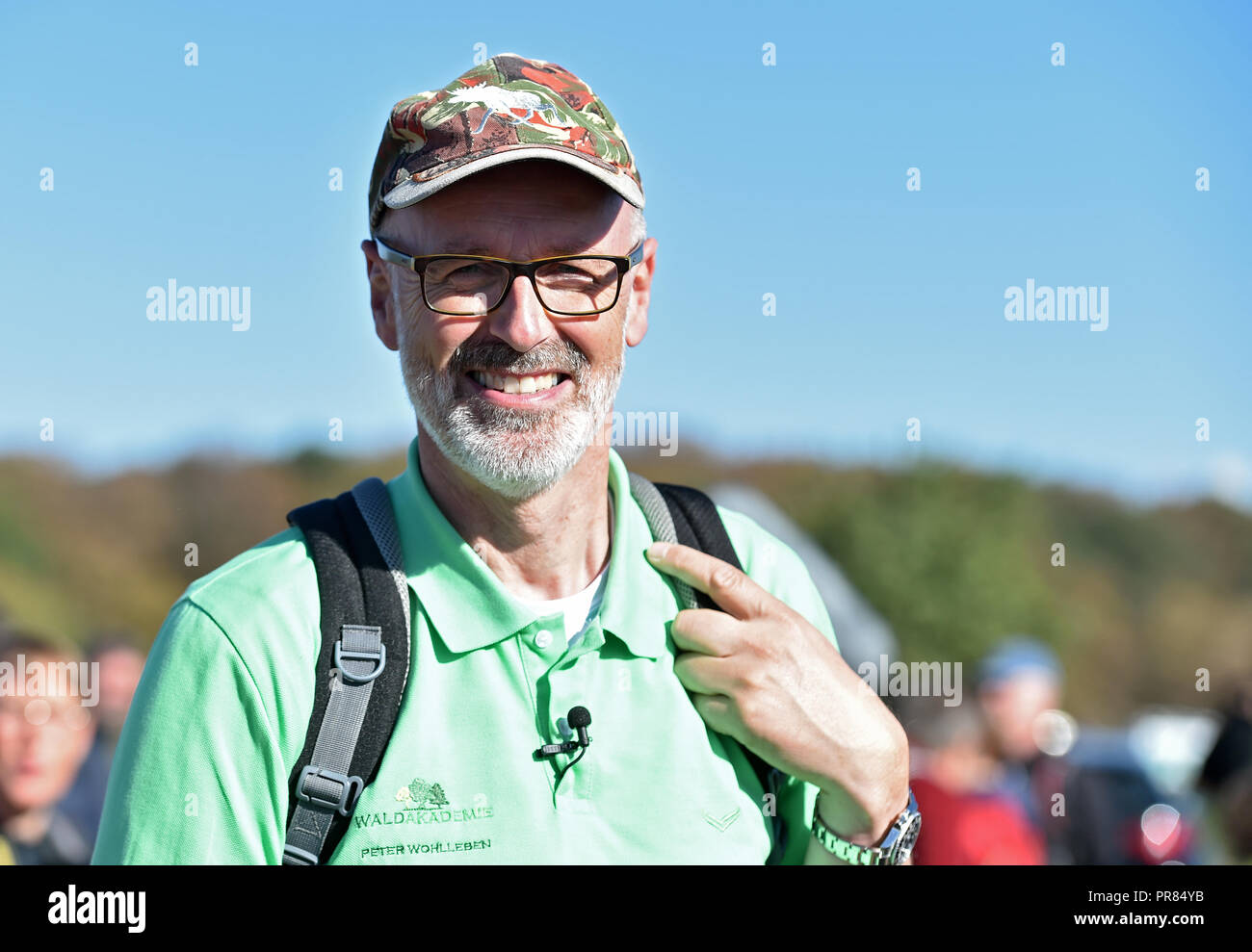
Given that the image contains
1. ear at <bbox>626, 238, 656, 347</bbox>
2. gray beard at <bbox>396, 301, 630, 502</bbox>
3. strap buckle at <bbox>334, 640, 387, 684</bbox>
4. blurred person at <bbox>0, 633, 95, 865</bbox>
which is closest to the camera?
strap buckle at <bbox>334, 640, 387, 684</bbox>

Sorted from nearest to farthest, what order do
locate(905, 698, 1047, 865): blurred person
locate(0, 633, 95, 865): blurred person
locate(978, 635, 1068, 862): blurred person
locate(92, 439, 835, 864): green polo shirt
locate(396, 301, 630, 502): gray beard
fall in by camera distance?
locate(92, 439, 835, 864): green polo shirt → locate(396, 301, 630, 502): gray beard → locate(0, 633, 95, 865): blurred person → locate(905, 698, 1047, 865): blurred person → locate(978, 635, 1068, 862): blurred person

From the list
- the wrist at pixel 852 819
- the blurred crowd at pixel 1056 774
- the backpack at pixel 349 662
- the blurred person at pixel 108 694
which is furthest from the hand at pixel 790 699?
the blurred person at pixel 108 694

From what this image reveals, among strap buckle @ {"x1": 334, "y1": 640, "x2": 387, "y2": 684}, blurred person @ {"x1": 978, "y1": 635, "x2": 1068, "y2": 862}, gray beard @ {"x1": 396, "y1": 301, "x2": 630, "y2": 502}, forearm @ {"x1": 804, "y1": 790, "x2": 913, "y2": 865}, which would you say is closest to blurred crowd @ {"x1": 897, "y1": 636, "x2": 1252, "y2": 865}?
blurred person @ {"x1": 978, "y1": 635, "x2": 1068, "y2": 862}

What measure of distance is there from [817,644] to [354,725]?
99cm

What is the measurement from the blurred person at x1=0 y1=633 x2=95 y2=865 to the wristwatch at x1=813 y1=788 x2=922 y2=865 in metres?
3.91

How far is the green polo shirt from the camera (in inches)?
82.4

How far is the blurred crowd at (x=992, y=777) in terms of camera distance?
5.32 meters

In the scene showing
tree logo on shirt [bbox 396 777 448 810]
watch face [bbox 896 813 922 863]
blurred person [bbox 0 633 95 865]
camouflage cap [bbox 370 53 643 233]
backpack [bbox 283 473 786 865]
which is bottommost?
blurred person [bbox 0 633 95 865]

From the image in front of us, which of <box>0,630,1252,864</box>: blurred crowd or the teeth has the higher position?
the teeth

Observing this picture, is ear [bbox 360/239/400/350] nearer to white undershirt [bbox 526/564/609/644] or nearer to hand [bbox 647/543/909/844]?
white undershirt [bbox 526/564/609/644]

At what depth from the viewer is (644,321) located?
9.03ft

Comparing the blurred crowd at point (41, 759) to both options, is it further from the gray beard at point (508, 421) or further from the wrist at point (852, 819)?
the wrist at point (852, 819)
